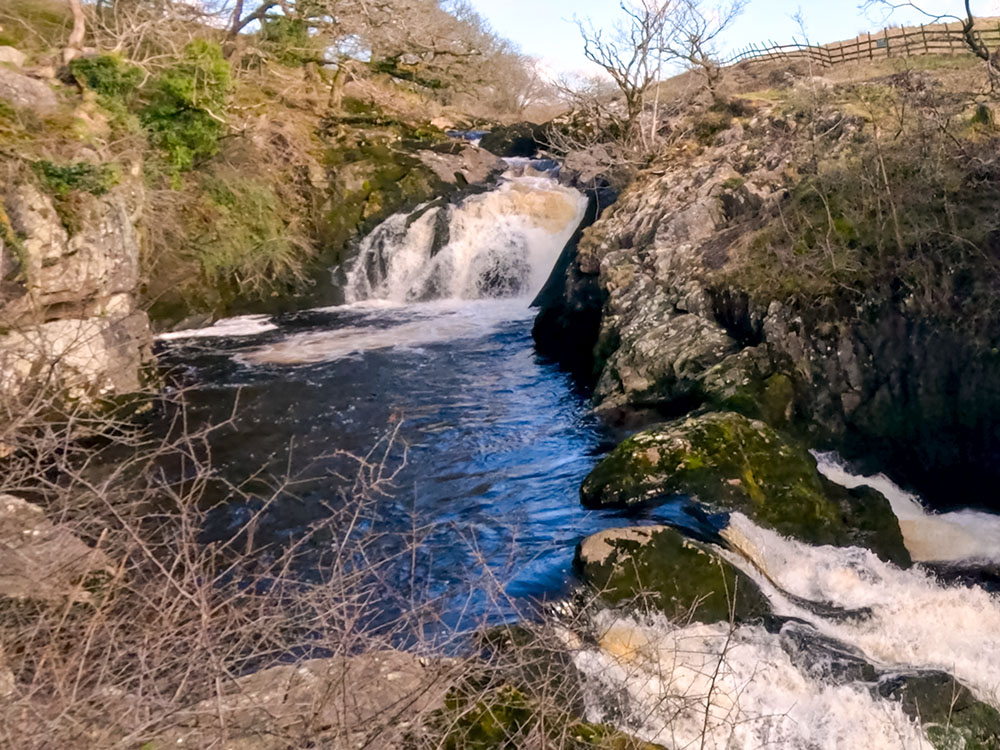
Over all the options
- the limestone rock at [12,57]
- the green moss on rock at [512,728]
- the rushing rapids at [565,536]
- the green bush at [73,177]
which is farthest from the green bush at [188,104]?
the green moss on rock at [512,728]

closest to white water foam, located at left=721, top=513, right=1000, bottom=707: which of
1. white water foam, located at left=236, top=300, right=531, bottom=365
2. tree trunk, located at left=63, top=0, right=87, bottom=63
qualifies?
white water foam, located at left=236, top=300, right=531, bottom=365

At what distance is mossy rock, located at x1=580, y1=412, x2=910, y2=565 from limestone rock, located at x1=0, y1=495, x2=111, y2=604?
169 inches

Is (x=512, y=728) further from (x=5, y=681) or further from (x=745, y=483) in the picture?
(x=745, y=483)

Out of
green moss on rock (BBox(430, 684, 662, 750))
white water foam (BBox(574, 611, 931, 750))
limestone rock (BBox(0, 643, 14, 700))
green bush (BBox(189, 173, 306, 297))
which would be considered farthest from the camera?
green bush (BBox(189, 173, 306, 297))

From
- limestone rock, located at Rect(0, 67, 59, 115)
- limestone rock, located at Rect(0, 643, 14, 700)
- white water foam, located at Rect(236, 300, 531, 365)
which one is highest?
limestone rock, located at Rect(0, 67, 59, 115)

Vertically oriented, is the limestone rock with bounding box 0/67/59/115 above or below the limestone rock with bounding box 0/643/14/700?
above

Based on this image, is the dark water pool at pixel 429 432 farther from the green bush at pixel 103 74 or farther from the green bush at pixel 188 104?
the green bush at pixel 103 74

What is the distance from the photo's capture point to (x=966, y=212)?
7.73 meters

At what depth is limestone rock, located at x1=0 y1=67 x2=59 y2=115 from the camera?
919cm

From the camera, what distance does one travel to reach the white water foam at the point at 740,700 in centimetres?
431

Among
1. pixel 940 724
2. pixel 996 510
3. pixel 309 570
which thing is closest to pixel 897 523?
pixel 996 510

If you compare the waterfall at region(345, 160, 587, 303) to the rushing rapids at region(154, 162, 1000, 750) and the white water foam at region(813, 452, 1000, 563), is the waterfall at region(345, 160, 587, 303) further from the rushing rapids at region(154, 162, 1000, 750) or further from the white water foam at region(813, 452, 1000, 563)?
the white water foam at region(813, 452, 1000, 563)

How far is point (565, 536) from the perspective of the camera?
20.5 feet

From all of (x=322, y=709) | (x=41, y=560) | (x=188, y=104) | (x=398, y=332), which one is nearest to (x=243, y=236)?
(x=188, y=104)
